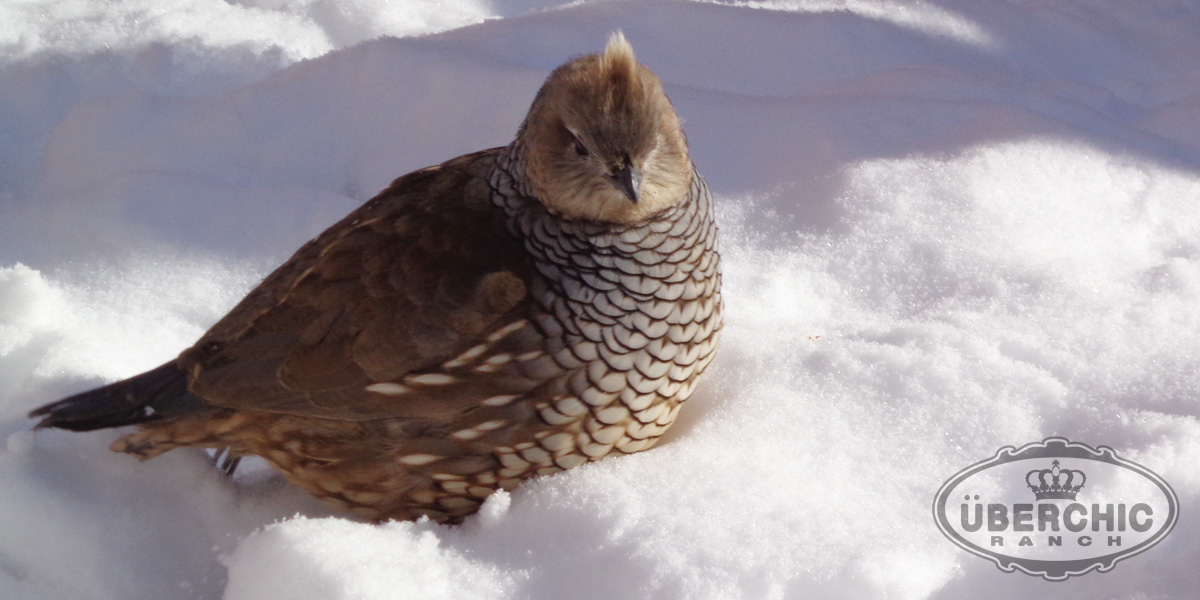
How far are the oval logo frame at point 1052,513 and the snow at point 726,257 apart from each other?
0.11 ft

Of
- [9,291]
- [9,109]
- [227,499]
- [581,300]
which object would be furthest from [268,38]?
[581,300]

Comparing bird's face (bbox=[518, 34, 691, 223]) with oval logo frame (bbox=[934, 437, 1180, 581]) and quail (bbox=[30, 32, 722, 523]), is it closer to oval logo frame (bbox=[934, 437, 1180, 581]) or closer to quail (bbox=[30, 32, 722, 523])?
quail (bbox=[30, 32, 722, 523])

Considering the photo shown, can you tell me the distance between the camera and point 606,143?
6.14 ft

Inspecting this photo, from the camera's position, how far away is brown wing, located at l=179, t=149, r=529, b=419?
195cm

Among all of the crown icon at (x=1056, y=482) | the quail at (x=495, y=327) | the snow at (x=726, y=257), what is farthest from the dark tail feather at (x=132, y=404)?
the crown icon at (x=1056, y=482)

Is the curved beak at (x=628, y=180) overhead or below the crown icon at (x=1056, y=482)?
overhead

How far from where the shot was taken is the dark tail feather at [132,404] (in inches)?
84.0

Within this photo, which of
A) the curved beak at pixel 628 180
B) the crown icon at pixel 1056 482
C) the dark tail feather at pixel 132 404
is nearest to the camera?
the curved beak at pixel 628 180

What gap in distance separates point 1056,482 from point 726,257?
114 cm

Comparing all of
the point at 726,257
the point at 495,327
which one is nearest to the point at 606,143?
the point at 495,327

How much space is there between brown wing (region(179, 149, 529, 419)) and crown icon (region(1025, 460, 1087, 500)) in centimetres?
108

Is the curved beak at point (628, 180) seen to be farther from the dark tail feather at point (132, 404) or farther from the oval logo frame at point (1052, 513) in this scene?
the dark tail feather at point (132, 404)

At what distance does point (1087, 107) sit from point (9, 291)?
10.4 ft

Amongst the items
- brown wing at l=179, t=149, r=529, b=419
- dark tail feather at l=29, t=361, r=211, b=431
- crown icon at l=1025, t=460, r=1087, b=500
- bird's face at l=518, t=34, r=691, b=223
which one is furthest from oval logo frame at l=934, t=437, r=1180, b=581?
dark tail feather at l=29, t=361, r=211, b=431
